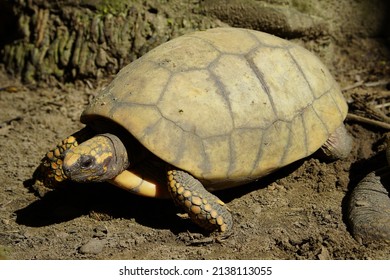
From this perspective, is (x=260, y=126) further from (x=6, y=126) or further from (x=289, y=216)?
(x=6, y=126)

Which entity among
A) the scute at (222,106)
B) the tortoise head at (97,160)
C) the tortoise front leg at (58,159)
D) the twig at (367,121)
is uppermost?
the scute at (222,106)

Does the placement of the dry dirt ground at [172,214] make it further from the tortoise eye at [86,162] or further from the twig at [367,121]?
the tortoise eye at [86,162]

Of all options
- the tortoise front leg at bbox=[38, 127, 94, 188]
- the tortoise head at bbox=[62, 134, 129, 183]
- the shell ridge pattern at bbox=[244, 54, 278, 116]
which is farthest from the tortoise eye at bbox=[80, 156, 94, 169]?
the shell ridge pattern at bbox=[244, 54, 278, 116]

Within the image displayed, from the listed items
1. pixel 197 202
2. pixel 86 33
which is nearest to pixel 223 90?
pixel 197 202

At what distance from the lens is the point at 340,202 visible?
13.3 ft

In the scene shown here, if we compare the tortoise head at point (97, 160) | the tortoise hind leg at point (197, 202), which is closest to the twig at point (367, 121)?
the tortoise hind leg at point (197, 202)

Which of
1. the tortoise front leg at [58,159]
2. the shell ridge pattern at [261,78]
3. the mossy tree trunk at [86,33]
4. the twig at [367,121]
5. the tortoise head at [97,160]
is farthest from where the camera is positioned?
the mossy tree trunk at [86,33]

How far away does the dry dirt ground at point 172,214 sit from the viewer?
3.58 meters

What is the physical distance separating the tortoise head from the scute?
20cm

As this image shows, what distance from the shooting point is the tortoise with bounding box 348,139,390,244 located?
11.6 feet

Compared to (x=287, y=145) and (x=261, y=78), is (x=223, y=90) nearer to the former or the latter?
(x=261, y=78)

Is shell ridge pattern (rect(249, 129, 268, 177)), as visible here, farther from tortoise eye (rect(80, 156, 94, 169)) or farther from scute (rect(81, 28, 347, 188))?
tortoise eye (rect(80, 156, 94, 169))

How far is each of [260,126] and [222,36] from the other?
0.87 meters

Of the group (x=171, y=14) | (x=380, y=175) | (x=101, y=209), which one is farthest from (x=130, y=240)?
(x=171, y=14)
